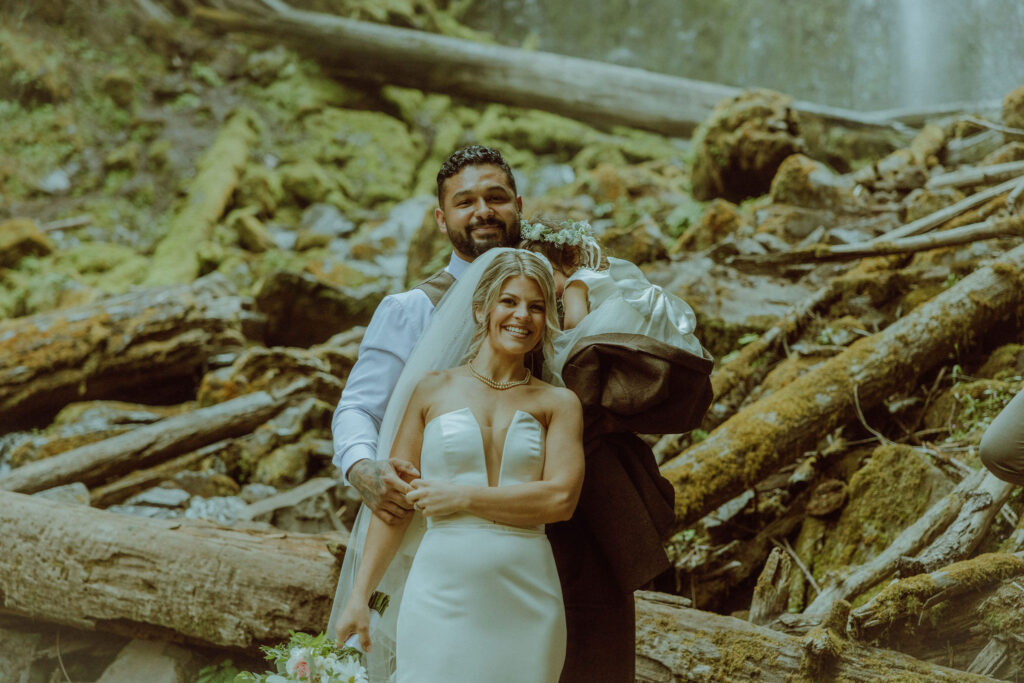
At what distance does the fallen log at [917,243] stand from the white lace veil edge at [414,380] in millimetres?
3846

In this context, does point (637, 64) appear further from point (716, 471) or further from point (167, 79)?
point (716, 471)

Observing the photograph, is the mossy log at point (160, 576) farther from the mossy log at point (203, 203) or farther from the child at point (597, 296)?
the mossy log at point (203, 203)

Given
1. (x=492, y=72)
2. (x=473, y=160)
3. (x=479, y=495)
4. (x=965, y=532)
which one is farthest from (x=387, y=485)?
(x=492, y=72)

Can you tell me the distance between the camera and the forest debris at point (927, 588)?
2.97 meters

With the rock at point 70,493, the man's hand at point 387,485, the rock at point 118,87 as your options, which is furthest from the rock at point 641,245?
the rock at point 118,87

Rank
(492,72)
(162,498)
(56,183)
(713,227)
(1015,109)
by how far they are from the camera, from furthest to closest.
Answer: (492,72), (56,183), (713,227), (1015,109), (162,498)

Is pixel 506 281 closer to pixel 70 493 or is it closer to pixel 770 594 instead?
pixel 770 594

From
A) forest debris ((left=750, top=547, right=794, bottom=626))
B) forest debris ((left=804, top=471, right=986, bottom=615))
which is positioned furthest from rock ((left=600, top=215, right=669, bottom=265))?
forest debris ((left=804, top=471, right=986, bottom=615))

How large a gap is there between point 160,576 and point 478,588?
255 cm

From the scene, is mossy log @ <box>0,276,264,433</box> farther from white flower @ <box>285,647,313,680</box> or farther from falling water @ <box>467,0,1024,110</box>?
falling water @ <box>467,0,1024,110</box>

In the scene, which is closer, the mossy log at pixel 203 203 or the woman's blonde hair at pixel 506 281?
the woman's blonde hair at pixel 506 281

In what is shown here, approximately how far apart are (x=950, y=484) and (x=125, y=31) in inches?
562

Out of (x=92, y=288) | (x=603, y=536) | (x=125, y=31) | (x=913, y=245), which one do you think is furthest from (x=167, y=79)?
(x=603, y=536)

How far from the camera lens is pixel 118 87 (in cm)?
1212
